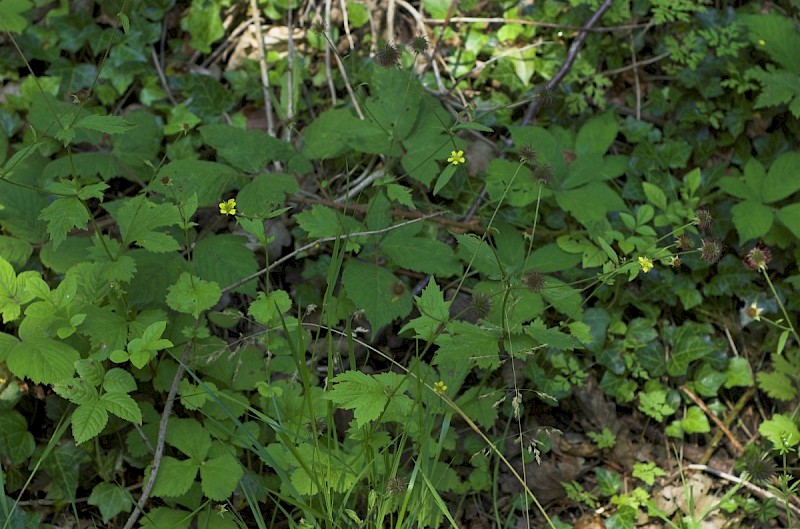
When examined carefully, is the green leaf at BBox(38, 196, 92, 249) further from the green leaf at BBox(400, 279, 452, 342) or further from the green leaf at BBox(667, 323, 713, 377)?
the green leaf at BBox(667, 323, 713, 377)

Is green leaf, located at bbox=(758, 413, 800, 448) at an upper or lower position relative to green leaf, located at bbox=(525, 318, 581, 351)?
lower

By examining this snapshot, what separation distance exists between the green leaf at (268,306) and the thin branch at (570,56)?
58.1 inches

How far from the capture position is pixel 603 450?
8.66 ft

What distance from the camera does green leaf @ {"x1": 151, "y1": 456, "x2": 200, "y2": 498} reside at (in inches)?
80.1

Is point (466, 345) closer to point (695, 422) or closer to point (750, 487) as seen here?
point (695, 422)

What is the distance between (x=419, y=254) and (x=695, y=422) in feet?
4.04

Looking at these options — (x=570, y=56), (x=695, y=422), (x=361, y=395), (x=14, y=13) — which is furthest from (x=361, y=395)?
(x=14, y=13)

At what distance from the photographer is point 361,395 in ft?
5.98

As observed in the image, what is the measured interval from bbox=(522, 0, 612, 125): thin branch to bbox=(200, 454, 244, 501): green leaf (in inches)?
72.9

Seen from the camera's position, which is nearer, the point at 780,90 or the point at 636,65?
the point at 780,90

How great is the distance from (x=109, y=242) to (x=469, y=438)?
4.50 feet

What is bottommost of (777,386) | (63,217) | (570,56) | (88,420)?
(777,386)

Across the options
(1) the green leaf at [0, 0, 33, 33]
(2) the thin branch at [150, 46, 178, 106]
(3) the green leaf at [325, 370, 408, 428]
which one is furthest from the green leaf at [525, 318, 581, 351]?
(1) the green leaf at [0, 0, 33, 33]

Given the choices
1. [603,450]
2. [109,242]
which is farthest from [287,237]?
[603,450]
